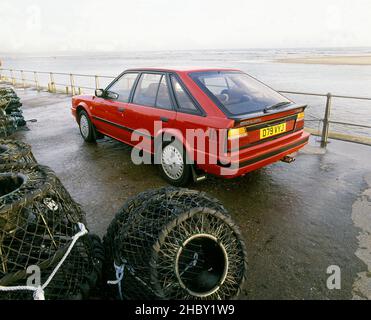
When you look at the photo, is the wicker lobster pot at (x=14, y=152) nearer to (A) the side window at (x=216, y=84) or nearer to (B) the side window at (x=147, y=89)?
(B) the side window at (x=147, y=89)

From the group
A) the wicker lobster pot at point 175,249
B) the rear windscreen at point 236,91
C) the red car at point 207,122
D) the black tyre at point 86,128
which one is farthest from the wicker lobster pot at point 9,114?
the wicker lobster pot at point 175,249

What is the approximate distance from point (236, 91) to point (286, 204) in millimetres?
1734

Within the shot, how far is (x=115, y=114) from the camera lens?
18.3ft

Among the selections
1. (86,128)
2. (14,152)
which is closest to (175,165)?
(14,152)

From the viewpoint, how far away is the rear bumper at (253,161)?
3.81m

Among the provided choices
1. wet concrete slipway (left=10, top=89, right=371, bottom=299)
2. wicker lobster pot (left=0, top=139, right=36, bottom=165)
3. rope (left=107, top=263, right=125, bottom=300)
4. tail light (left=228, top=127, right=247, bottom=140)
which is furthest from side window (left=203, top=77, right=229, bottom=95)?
rope (left=107, top=263, right=125, bottom=300)

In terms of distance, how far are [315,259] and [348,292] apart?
454 millimetres

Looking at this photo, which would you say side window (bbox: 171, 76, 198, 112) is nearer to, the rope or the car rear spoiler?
the car rear spoiler

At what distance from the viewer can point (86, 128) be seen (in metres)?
6.88

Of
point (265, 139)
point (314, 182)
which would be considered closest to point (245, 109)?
point (265, 139)

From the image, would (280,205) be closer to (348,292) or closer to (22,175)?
(348,292)

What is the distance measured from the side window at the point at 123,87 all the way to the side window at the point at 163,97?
0.87 metres

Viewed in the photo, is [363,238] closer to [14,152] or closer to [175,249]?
[175,249]

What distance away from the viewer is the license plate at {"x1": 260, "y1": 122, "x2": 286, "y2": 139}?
3998 mm
